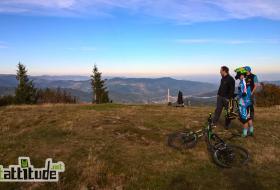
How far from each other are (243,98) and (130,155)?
19.8ft

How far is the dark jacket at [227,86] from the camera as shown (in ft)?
47.4

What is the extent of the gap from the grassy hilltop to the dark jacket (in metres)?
2.09

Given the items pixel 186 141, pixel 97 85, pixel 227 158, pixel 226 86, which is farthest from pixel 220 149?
pixel 97 85

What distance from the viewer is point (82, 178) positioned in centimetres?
991

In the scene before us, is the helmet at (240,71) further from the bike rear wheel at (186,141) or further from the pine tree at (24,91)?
the pine tree at (24,91)

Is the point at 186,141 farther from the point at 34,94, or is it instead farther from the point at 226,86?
the point at 34,94

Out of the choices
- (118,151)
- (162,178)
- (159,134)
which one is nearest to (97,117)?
(159,134)

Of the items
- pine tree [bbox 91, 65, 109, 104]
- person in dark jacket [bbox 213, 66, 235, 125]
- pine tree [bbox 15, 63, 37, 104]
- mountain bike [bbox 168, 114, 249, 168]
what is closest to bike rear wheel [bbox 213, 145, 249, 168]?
mountain bike [bbox 168, 114, 249, 168]

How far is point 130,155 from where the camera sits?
470 inches

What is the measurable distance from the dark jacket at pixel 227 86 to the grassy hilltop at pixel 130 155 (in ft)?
6.85

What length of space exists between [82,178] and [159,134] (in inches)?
237

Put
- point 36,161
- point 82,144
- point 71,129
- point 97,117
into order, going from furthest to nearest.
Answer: point 97,117, point 71,129, point 82,144, point 36,161

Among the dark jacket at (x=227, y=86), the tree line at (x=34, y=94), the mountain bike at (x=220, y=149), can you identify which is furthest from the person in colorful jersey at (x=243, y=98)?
the tree line at (x=34, y=94)

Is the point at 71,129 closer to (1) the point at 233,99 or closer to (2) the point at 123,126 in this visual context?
(2) the point at 123,126
